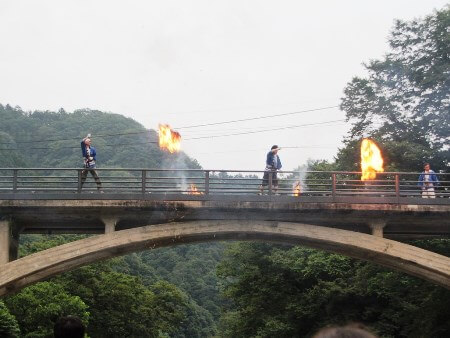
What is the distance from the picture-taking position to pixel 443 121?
89.6ft

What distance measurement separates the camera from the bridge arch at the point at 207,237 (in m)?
16.5

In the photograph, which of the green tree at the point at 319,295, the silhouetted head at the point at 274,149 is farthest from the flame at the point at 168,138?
the green tree at the point at 319,295

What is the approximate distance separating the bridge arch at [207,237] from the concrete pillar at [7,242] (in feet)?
2.87

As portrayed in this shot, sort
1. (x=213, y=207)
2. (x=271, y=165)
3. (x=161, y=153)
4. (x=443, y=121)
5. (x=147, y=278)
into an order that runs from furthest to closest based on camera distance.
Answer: (x=161, y=153)
(x=147, y=278)
(x=443, y=121)
(x=271, y=165)
(x=213, y=207)

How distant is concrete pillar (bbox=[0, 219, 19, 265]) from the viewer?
678 inches

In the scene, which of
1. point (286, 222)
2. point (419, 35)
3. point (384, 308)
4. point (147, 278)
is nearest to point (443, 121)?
point (419, 35)

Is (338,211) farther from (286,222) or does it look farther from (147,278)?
(147,278)

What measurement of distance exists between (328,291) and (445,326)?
694 centimetres

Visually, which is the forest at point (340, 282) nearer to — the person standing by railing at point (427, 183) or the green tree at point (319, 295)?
the green tree at point (319, 295)

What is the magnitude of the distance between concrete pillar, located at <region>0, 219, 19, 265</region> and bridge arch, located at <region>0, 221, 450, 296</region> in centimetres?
88

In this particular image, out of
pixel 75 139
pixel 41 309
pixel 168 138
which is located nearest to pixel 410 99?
pixel 168 138

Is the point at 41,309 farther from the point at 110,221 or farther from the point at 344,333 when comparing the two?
the point at 344,333

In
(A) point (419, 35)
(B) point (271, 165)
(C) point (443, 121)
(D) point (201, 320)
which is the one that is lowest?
(D) point (201, 320)

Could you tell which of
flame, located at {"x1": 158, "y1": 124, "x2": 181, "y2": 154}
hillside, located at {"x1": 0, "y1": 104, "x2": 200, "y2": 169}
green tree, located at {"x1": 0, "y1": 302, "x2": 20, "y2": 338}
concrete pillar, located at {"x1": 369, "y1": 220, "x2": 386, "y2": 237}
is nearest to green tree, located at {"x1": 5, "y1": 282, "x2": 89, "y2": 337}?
green tree, located at {"x1": 0, "y1": 302, "x2": 20, "y2": 338}
